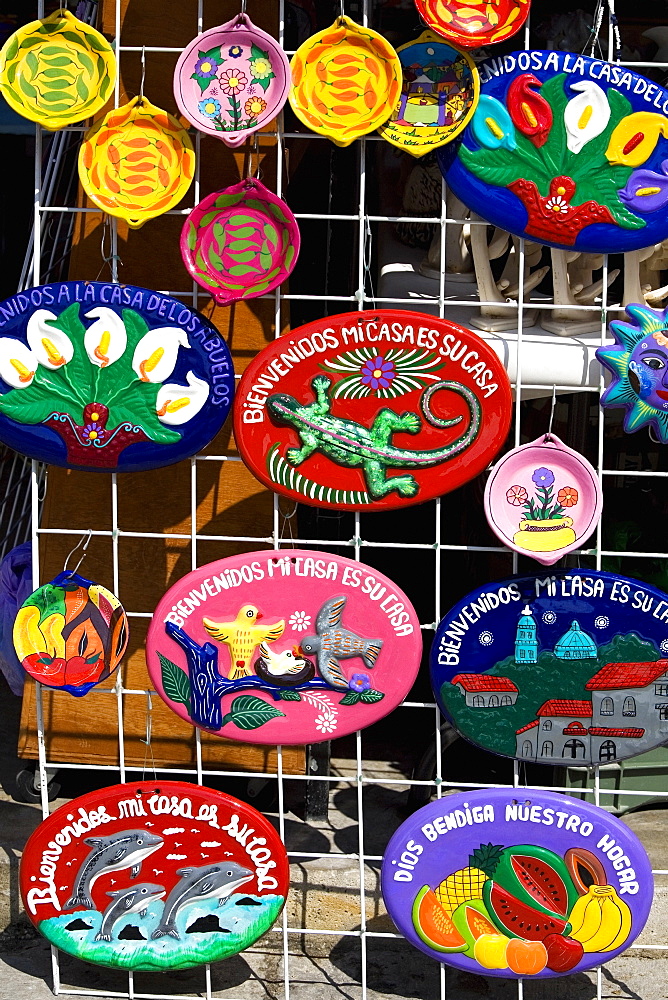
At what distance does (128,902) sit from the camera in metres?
2.25

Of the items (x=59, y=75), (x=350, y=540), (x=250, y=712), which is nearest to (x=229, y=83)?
(x=59, y=75)

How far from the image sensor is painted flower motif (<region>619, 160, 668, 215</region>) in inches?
80.7

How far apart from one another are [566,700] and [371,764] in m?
1.04

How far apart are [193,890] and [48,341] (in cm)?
119

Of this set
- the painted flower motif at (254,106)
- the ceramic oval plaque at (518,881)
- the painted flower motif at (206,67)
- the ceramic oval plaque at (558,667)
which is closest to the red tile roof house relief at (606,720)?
the ceramic oval plaque at (558,667)

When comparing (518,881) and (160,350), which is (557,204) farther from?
Result: (518,881)

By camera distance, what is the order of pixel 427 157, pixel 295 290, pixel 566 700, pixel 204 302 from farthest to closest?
pixel 295 290 → pixel 427 157 → pixel 204 302 → pixel 566 700

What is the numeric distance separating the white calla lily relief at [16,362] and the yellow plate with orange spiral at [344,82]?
28.3 inches

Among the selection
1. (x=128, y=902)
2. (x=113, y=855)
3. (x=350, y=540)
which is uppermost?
(x=350, y=540)

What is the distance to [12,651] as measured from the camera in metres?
2.53

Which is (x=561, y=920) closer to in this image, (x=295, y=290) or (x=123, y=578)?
(x=123, y=578)

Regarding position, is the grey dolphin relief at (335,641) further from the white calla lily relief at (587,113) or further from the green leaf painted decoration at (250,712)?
the white calla lily relief at (587,113)

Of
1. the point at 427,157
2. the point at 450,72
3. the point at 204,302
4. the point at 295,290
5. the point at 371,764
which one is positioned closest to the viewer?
the point at 450,72

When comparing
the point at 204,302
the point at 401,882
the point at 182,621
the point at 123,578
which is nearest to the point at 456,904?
the point at 401,882
